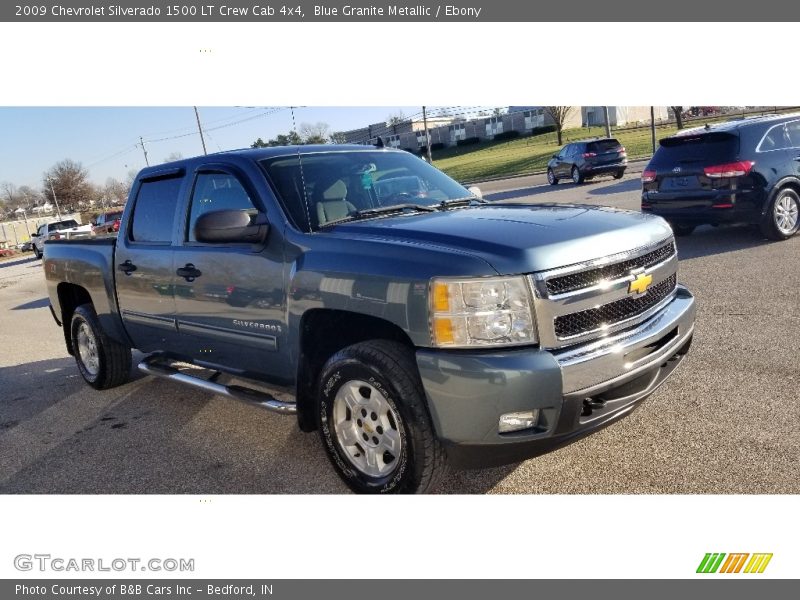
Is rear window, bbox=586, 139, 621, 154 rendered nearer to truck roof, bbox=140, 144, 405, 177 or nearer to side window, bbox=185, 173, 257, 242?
truck roof, bbox=140, 144, 405, 177

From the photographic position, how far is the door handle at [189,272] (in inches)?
178

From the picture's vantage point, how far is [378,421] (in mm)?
3418

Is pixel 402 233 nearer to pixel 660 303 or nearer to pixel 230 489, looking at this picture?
pixel 660 303

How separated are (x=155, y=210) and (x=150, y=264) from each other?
1.55 ft

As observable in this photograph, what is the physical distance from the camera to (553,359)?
2.98m

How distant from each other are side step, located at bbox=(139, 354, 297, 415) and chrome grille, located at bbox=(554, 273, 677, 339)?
1.60m

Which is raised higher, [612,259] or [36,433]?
[612,259]

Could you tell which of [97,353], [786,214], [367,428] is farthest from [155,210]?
[786,214]

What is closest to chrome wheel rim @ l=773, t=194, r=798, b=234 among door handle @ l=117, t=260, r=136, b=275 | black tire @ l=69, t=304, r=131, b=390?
door handle @ l=117, t=260, r=136, b=275

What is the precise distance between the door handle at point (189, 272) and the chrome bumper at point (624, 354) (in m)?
2.58

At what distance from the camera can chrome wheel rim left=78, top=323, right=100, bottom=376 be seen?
20.0 feet

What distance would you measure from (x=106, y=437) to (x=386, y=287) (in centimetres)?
285

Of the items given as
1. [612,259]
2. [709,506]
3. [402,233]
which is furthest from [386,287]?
[709,506]

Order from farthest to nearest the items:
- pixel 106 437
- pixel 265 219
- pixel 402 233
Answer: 1. pixel 106 437
2. pixel 265 219
3. pixel 402 233
